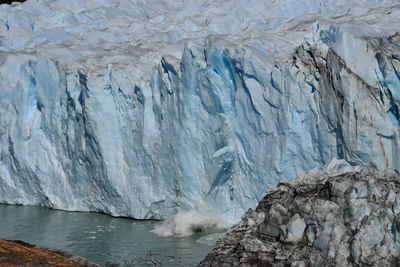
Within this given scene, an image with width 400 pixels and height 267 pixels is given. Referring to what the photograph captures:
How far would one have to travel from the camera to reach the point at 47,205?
17688mm

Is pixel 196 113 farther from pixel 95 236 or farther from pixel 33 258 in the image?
pixel 33 258

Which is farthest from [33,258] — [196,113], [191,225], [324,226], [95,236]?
[196,113]

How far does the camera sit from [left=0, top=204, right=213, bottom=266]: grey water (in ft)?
→ 40.5

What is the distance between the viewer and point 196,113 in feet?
50.5

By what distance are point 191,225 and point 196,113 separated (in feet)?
9.12

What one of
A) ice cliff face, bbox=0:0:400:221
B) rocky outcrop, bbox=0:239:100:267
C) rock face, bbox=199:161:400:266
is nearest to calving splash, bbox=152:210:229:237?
ice cliff face, bbox=0:0:400:221

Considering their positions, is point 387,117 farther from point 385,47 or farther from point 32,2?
point 32,2

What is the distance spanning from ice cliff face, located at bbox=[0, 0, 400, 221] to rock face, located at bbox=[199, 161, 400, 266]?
368cm

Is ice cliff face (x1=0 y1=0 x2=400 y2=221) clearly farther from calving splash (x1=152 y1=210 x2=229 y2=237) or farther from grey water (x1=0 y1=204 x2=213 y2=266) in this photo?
grey water (x1=0 y1=204 x2=213 y2=266)

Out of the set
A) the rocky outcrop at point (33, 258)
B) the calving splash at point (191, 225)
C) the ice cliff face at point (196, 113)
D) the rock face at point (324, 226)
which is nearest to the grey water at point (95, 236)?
the calving splash at point (191, 225)

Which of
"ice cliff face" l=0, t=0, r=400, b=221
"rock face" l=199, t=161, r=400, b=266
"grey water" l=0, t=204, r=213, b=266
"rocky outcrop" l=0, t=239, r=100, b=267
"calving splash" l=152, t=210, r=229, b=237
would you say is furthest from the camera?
"calving splash" l=152, t=210, r=229, b=237

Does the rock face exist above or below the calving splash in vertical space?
above

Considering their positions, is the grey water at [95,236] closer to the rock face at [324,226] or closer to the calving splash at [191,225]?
the calving splash at [191,225]

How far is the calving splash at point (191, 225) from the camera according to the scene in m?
14.1
